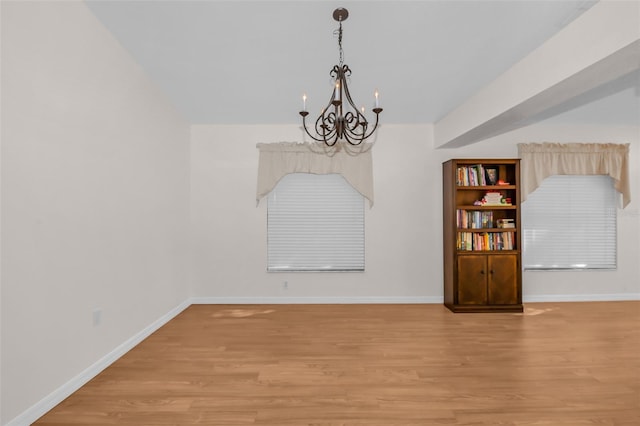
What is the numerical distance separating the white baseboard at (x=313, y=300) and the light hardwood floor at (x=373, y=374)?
2.27 feet

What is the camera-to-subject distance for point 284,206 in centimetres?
497

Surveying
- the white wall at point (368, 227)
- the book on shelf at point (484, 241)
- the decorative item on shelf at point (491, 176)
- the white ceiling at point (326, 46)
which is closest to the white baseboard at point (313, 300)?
the white wall at point (368, 227)

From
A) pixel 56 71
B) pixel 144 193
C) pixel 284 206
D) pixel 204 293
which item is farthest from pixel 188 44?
pixel 204 293

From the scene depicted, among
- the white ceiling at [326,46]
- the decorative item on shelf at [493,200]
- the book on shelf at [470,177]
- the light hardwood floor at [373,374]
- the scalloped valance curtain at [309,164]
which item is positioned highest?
the white ceiling at [326,46]

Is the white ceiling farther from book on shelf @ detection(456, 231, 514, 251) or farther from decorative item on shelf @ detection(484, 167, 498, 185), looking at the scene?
book on shelf @ detection(456, 231, 514, 251)

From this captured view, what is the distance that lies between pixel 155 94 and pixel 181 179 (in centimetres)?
121

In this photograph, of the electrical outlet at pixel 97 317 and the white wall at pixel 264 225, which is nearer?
the electrical outlet at pixel 97 317

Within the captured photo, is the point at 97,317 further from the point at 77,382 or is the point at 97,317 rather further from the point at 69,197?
the point at 69,197

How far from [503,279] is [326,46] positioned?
12.1 feet

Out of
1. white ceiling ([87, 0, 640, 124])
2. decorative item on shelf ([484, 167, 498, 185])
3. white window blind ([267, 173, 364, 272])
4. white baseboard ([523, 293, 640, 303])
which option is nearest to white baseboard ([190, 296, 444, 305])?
white window blind ([267, 173, 364, 272])

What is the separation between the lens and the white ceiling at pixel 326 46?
94.0 inches

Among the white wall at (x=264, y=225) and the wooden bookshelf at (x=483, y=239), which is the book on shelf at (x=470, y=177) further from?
the white wall at (x=264, y=225)

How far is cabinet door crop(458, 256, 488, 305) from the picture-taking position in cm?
445

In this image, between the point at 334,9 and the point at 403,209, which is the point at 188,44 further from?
the point at 403,209
